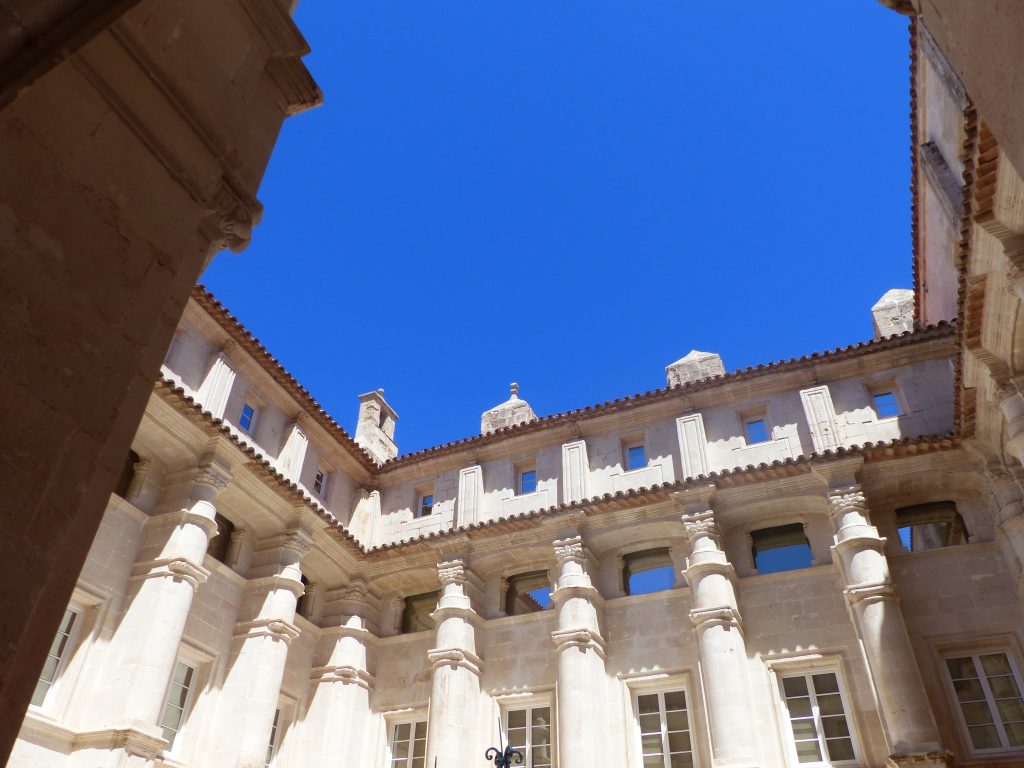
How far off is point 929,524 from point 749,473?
381 centimetres

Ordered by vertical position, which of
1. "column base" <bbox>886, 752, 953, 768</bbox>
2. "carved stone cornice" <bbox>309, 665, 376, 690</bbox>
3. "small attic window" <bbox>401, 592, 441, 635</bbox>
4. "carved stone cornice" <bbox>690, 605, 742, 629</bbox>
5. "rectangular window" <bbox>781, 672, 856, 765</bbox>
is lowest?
"column base" <bbox>886, 752, 953, 768</bbox>

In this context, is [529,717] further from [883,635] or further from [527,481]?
[883,635]

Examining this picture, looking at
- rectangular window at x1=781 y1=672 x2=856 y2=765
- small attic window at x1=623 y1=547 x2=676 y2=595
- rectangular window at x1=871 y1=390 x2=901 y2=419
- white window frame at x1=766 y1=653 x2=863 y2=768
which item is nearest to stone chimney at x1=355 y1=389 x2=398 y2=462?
small attic window at x1=623 y1=547 x2=676 y2=595

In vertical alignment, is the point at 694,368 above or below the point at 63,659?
above

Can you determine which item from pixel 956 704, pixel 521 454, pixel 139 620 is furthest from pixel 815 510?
pixel 139 620

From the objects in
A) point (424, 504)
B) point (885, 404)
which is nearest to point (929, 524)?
point (885, 404)

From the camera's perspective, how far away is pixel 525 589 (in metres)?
18.5

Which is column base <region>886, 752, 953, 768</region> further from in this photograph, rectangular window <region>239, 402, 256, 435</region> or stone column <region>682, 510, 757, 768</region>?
rectangular window <region>239, 402, 256, 435</region>

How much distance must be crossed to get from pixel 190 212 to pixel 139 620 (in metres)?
10.8

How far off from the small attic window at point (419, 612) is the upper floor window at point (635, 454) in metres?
5.56

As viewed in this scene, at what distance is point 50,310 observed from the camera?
11.8 feet

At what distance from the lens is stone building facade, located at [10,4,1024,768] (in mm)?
13156

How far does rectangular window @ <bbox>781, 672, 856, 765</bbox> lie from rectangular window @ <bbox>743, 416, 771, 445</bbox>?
16.7 ft

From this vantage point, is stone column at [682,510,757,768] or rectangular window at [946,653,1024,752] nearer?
rectangular window at [946,653,1024,752]
